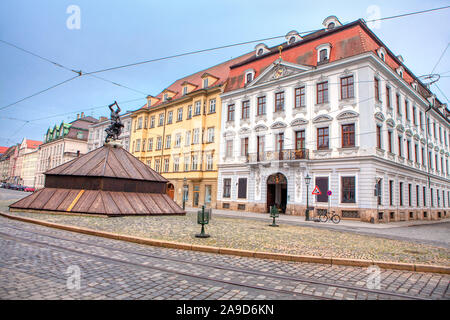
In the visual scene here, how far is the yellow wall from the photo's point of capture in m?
33.5

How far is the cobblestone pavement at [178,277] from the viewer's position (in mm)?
4105

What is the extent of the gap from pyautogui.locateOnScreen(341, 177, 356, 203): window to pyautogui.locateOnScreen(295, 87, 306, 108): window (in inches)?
311

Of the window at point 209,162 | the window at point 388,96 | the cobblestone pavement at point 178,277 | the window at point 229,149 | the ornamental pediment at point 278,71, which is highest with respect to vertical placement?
the ornamental pediment at point 278,71

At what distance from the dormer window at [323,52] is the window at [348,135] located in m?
6.22

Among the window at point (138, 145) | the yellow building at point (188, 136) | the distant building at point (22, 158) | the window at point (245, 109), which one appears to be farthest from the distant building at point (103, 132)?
the distant building at point (22, 158)

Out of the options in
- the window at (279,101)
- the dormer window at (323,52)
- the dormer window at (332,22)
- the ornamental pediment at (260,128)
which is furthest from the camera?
the ornamental pediment at (260,128)

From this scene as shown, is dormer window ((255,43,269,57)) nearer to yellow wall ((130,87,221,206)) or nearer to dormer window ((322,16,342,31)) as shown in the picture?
yellow wall ((130,87,221,206))

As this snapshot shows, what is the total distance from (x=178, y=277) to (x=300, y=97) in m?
24.2

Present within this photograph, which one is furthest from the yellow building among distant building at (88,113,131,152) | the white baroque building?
distant building at (88,113,131,152)

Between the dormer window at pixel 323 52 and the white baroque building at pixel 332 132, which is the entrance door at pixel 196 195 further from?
the dormer window at pixel 323 52

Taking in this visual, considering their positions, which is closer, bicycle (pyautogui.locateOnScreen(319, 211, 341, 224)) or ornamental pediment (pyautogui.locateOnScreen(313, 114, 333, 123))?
bicycle (pyautogui.locateOnScreen(319, 211, 341, 224))

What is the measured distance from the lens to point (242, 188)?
2958 cm

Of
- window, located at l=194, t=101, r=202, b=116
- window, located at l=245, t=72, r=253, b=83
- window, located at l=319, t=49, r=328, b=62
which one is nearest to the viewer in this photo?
window, located at l=319, t=49, r=328, b=62

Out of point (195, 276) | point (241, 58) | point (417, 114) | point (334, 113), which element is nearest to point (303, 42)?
point (334, 113)
